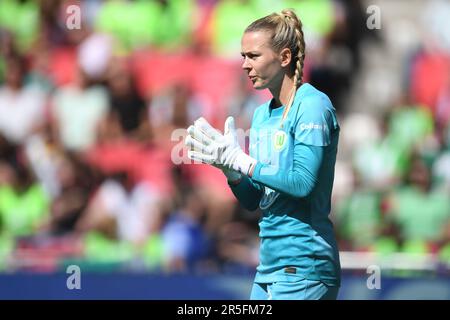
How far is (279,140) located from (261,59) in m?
0.34

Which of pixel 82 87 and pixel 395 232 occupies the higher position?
pixel 82 87

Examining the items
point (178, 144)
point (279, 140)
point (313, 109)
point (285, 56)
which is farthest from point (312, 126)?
point (178, 144)

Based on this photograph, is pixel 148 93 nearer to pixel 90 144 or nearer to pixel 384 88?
pixel 90 144

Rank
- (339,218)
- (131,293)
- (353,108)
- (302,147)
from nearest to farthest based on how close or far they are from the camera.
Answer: (302,147), (131,293), (339,218), (353,108)

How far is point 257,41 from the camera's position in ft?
12.8

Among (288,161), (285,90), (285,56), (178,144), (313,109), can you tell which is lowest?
(288,161)

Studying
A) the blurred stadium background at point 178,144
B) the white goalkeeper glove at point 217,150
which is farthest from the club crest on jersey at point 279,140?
the blurred stadium background at point 178,144

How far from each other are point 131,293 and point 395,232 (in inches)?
88.8

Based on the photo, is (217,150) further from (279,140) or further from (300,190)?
(300,190)

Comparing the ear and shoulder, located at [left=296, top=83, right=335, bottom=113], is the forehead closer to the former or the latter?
the ear

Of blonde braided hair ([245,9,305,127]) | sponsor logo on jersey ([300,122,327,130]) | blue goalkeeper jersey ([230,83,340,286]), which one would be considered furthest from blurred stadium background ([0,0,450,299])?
sponsor logo on jersey ([300,122,327,130])

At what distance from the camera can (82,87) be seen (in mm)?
8852

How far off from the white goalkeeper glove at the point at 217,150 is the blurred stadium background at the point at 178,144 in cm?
364

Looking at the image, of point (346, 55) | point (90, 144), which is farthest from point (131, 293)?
point (346, 55)
